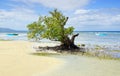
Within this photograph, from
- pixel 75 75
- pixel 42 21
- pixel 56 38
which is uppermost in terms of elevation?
pixel 42 21

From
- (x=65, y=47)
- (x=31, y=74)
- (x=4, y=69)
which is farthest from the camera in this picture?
(x=65, y=47)

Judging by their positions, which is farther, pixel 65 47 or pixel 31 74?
pixel 65 47

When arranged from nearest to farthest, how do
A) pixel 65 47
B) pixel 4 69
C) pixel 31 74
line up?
pixel 31 74 → pixel 4 69 → pixel 65 47

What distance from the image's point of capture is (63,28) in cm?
3331

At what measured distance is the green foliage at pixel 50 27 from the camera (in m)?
32.3

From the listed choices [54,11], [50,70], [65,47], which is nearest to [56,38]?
[65,47]

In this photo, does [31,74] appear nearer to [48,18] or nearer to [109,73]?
[109,73]

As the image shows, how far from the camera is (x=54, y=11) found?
3319cm

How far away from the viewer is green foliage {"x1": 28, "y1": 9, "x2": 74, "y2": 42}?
32.3 m

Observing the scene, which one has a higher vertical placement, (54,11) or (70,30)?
(54,11)

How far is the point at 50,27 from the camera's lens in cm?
3259

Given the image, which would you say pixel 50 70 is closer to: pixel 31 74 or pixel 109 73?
pixel 31 74

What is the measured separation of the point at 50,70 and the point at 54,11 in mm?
18462

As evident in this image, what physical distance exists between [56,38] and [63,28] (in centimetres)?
191
